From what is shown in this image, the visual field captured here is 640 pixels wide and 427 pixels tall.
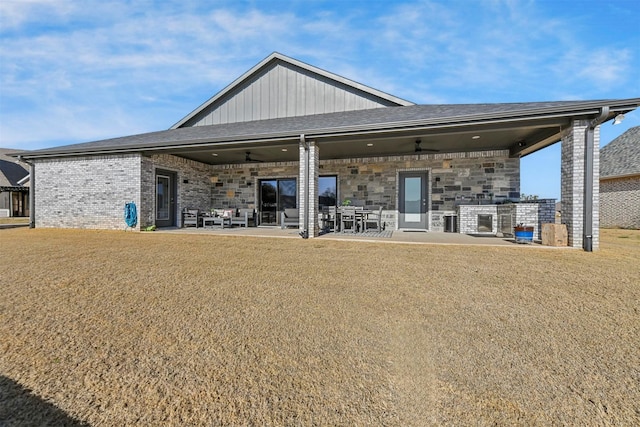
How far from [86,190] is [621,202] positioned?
2260cm

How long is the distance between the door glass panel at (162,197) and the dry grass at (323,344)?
6267 mm

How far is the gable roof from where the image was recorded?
11359 mm

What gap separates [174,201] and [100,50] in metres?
5.27

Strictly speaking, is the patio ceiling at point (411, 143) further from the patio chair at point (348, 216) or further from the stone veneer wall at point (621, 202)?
the stone veneer wall at point (621, 202)

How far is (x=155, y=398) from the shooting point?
5.51ft

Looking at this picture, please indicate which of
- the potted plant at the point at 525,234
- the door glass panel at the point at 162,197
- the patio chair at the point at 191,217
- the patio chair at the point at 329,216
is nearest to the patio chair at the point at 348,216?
the patio chair at the point at 329,216

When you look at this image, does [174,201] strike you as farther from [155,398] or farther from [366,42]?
[155,398]

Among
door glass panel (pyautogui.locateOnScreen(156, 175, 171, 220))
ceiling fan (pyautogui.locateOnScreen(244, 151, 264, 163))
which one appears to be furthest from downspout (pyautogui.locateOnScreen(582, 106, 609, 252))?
door glass panel (pyautogui.locateOnScreen(156, 175, 171, 220))

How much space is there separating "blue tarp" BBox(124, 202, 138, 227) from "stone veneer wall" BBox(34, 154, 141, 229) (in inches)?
8.0

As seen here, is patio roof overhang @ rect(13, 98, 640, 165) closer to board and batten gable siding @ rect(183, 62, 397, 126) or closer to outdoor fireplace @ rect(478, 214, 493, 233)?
board and batten gable siding @ rect(183, 62, 397, 126)

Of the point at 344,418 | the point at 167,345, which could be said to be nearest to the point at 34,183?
the point at 167,345

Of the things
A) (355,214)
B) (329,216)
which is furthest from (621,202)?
(329,216)

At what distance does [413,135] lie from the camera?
6949 millimetres

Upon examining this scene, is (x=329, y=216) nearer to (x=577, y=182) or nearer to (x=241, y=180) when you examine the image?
(x=241, y=180)
